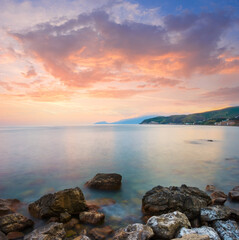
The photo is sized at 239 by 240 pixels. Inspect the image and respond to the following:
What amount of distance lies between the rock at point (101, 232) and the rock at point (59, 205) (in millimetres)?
1784

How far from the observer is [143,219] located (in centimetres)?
873

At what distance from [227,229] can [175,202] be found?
2501mm

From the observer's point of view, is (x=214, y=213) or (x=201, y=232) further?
(x=214, y=213)

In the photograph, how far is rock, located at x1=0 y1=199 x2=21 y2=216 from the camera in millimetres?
9165

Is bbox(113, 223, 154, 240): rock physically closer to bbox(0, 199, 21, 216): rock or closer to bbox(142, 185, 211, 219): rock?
bbox(142, 185, 211, 219): rock

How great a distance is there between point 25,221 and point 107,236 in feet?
12.8

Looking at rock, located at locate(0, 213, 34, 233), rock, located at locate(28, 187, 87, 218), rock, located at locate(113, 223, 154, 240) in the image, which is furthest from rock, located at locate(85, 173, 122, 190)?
rock, located at locate(113, 223, 154, 240)

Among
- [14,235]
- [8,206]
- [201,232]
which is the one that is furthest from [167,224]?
[8,206]

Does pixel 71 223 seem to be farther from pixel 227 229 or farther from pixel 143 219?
pixel 227 229

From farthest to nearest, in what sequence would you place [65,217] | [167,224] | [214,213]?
[65,217] → [214,213] → [167,224]

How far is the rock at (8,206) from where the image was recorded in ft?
30.1

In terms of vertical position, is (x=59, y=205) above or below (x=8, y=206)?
above

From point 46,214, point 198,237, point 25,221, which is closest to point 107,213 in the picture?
point 46,214

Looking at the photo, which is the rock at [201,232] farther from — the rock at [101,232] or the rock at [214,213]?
the rock at [101,232]
